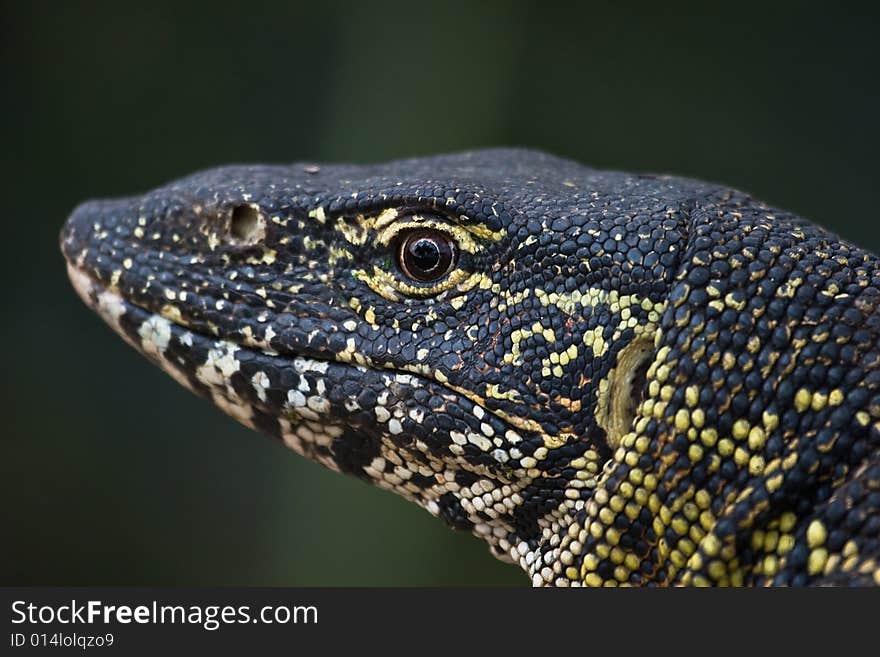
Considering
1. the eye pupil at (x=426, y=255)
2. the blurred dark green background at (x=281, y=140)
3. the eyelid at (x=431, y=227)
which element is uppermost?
the eyelid at (x=431, y=227)

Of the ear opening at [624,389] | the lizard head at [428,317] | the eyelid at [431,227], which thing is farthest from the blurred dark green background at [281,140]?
the ear opening at [624,389]

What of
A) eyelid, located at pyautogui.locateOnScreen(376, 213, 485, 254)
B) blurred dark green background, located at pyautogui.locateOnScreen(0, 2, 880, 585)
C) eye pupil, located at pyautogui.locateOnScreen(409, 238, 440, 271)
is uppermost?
eyelid, located at pyautogui.locateOnScreen(376, 213, 485, 254)

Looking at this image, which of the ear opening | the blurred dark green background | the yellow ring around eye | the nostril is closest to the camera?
the ear opening

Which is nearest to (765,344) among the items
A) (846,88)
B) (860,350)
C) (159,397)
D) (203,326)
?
(860,350)

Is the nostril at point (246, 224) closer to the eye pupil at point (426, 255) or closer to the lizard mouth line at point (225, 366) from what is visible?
the lizard mouth line at point (225, 366)

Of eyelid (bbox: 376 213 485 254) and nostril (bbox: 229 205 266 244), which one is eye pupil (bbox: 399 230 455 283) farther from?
nostril (bbox: 229 205 266 244)

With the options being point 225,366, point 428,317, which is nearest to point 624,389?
point 428,317

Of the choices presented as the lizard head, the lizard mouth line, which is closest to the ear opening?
the lizard head

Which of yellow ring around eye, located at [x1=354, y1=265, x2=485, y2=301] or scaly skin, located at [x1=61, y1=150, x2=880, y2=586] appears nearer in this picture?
scaly skin, located at [x1=61, y1=150, x2=880, y2=586]
